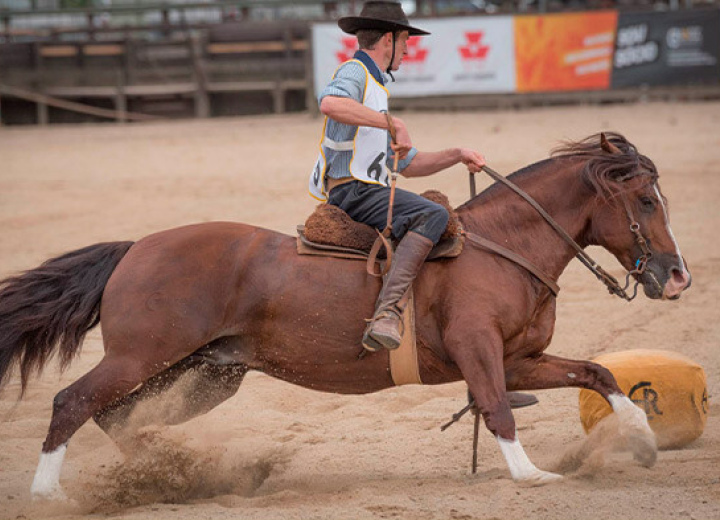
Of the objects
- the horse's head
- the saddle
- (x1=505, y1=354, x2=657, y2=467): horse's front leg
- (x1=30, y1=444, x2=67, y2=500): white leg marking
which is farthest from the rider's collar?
(x1=30, y1=444, x2=67, y2=500): white leg marking

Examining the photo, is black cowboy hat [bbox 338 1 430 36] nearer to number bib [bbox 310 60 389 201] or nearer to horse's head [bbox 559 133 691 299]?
number bib [bbox 310 60 389 201]

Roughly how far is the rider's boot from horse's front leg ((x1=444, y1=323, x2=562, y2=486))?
1.06 ft

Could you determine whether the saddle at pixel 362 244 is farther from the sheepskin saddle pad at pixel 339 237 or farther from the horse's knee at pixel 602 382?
the horse's knee at pixel 602 382

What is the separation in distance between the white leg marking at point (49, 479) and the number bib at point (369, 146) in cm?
197

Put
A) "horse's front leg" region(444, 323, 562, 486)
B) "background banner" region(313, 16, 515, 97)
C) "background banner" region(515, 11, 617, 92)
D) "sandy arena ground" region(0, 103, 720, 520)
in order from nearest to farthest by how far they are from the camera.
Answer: "sandy arena ground" region(0, 103, 720, 520) < "horse's front leg" region(444, 323, 562, 486) < "background banner" region(515, 11, 617, 92) < "background banner" region(313, 16, 515, 97)

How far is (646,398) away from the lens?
5633 mm

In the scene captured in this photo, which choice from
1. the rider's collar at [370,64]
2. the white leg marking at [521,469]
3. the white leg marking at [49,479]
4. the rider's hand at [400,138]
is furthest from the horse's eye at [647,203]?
the white leg marking at [49,479]

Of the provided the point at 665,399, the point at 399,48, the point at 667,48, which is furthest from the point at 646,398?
the point at 667,48

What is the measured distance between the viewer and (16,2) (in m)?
27.1

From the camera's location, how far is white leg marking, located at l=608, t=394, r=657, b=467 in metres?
5.05

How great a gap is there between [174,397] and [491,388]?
69.8 inches

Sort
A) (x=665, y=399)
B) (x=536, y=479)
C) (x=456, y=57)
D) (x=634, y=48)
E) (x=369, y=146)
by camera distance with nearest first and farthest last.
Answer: (x=536, y=479) < (x=369, y=146) < (x=665, y=399) < (x=634, y=48) < (x=456, y=57)

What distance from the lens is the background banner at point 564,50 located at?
19.4 metres

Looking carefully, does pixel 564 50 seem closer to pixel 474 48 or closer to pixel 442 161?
pixel 474 48
